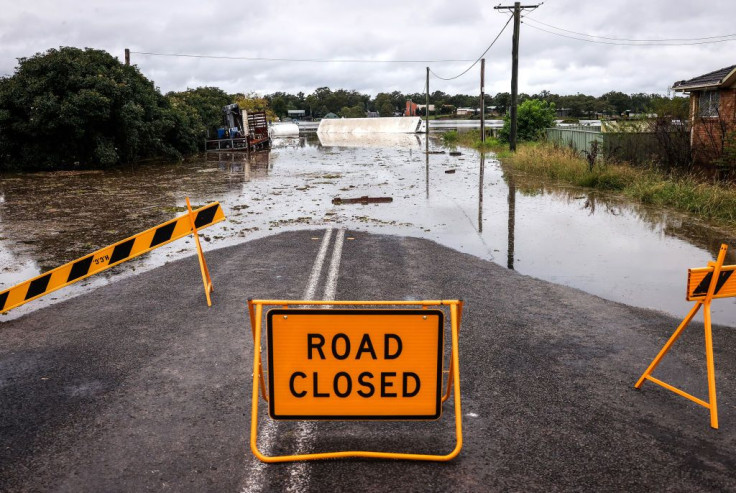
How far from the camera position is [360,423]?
14.7ft

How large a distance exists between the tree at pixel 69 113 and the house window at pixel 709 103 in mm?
23301

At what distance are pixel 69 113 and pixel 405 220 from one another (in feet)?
57.6

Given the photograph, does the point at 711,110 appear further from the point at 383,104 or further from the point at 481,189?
the point at 383,104

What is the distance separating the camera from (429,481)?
12.2ft

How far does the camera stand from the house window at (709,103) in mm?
22375

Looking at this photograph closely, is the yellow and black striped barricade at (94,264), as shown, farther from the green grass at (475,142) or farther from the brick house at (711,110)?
the green grass at (475,142)

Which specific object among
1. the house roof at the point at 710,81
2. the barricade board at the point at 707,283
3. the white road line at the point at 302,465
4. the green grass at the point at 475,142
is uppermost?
the house roof at the point at 710,81

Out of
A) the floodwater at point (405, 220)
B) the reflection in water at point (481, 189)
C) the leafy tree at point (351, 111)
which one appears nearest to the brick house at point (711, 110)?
the floodwater at point (405, 220)

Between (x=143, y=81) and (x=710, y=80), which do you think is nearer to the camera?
(x=710, y=80)

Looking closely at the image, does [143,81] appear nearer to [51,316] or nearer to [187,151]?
[187,151]

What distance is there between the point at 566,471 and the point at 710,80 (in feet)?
75.6

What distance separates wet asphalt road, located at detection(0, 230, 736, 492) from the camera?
377 centimetres

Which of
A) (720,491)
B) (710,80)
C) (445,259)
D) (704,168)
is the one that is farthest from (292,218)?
(710,80)

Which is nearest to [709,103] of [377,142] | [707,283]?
[707,283]
